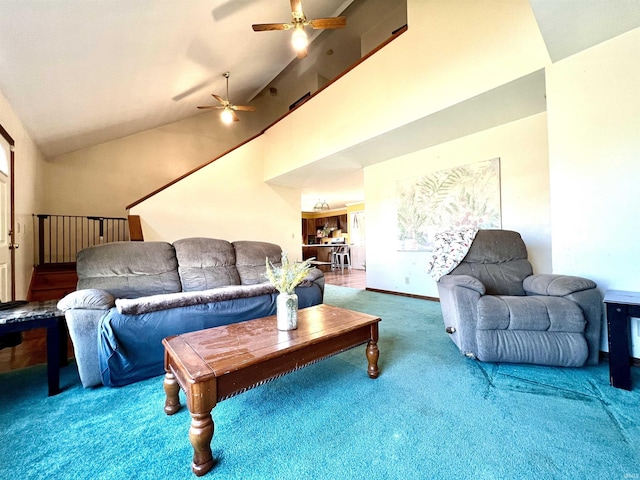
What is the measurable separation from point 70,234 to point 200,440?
5.93 m

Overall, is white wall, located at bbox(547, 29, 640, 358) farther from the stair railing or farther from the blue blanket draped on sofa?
the stair railing

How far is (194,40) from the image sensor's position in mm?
3355

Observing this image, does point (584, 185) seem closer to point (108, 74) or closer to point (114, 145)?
point (108, 74)

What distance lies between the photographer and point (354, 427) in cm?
131

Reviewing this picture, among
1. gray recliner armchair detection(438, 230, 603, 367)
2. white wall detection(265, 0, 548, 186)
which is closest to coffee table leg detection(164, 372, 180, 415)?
gray recliner armchair detection(438, 230, 603, 367)

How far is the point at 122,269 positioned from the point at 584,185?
406cm

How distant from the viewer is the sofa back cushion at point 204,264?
279 cm

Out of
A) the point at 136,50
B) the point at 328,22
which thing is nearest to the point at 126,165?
the point at 136,50

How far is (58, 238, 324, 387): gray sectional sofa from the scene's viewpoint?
1681 millimetres

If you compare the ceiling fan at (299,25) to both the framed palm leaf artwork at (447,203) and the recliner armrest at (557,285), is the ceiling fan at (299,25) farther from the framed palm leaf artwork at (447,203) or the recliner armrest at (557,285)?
the recliner armrest at (557,285)

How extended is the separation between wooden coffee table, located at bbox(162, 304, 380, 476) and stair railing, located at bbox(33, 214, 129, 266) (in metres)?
4.48

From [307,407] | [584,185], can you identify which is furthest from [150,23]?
[584,185]

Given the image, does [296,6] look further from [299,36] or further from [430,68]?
[430,68]

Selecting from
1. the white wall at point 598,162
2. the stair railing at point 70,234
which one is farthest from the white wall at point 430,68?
the stair railing at point 70,234
